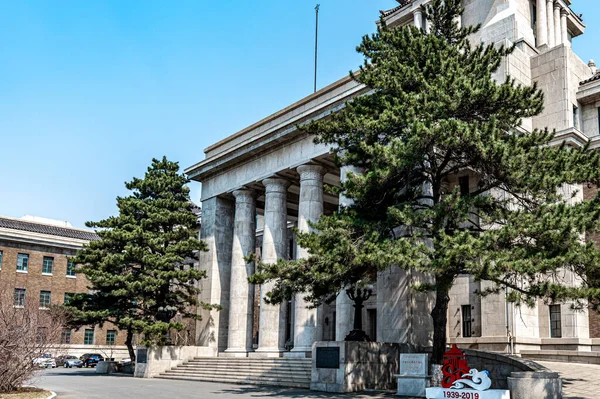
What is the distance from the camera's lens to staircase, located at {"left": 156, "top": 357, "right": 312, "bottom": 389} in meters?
26.2

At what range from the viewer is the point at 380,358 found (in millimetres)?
23141

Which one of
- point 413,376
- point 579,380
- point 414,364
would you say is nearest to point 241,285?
point 414,364

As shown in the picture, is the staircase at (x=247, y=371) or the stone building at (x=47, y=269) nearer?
the staircase at (x=247, y=371)

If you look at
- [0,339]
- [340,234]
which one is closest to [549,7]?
[340,234]

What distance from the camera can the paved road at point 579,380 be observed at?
60.0 feet

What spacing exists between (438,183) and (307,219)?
1074 centimetres

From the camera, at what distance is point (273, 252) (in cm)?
3319

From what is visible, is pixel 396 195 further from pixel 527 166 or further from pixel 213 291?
pixel 213 291

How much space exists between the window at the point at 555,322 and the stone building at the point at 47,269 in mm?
40427

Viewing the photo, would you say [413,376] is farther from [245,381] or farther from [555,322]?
[555,322]

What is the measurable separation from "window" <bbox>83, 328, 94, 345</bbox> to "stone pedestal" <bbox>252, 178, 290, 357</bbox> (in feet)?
112

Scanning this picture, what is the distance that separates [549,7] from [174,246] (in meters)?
25.9

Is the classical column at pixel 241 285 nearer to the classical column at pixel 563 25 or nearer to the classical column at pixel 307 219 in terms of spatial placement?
the classical column at pixel 307 219

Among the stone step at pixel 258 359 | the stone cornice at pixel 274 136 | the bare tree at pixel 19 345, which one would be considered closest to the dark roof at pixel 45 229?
the stone cornice at pixel 274 136
